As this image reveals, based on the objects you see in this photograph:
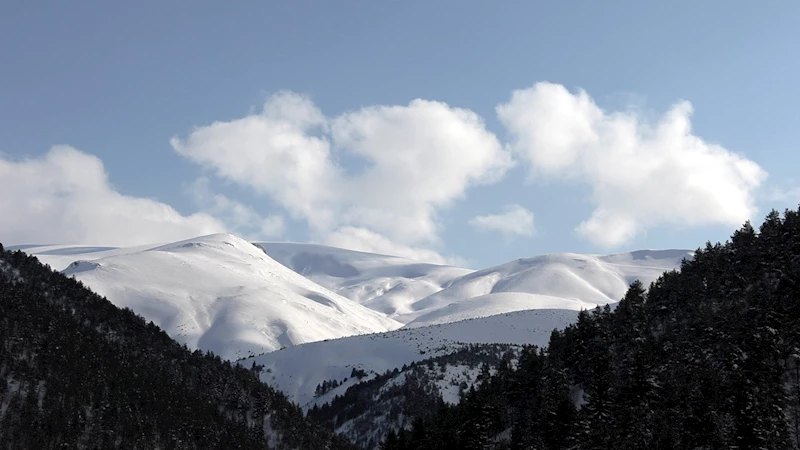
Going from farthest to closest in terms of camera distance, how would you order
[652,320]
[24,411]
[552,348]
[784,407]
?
[24,411] < [552,348] < [652,320] < [784,407]

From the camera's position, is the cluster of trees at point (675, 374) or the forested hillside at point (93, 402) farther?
the forested hillside at point (93, 402)

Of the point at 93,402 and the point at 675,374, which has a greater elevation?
the point at 675,374

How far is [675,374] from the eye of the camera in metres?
109

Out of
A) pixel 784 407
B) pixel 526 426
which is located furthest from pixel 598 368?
pixel 784 407

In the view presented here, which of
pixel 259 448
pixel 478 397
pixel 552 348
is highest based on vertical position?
pixel 552 348

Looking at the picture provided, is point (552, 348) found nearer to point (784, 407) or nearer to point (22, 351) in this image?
point (784, 407)

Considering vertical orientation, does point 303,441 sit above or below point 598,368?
below

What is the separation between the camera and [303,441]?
646 feet

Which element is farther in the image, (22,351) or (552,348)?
(22,351)

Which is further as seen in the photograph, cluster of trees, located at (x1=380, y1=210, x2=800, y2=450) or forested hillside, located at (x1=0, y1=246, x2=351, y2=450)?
forested hillside, located at (x1=0, y1=246, x2=351, y2=450)

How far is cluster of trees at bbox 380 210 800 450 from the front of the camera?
94.1 m

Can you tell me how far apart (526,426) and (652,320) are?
31821mm

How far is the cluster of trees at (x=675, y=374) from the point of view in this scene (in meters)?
94.1

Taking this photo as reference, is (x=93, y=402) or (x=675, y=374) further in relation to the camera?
(x=93, y=402)
